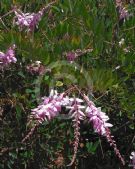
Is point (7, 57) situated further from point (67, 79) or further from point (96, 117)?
point (96, 117)

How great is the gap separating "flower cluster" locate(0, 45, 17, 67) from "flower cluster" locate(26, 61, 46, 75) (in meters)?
0.07

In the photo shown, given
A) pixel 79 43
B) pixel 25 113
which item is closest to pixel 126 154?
pixel 25 113

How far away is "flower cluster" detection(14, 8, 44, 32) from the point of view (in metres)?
1.82

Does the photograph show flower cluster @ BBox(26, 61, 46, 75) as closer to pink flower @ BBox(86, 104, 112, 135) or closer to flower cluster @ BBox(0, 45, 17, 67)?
flower cluster @ BBox(0, 45, 17, 67)

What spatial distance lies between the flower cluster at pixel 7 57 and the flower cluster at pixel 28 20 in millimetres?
158

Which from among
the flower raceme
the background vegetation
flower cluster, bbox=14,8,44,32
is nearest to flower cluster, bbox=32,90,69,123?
the flower raceme

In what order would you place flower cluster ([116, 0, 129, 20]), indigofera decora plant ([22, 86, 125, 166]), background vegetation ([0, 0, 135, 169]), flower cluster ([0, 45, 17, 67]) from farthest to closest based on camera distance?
flower cluster ([116, 0, 129, 20]), flower cluster ([0, 45, 17, 67]), background vegetation ([0, 0, 135, 169]), indigofera decora plant ([22, 86, 125, 166])

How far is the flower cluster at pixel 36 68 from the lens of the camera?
1.65 meters

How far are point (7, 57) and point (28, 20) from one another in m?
0.22

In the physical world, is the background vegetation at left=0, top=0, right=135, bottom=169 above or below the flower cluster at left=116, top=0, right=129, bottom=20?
below

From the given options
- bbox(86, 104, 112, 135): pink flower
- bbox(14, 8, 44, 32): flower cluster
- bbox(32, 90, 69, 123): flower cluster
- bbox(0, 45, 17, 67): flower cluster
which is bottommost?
bbox(86, 104, 112, 135): pink flower

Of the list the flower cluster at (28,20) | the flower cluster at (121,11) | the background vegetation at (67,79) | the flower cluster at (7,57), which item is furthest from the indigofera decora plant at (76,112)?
the flower cluster at (121,11)

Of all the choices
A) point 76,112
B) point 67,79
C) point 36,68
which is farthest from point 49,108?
point 36,68

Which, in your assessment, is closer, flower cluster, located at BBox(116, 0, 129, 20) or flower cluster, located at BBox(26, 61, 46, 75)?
flower cluster, located at BBox(26, 61, 46, 75)
